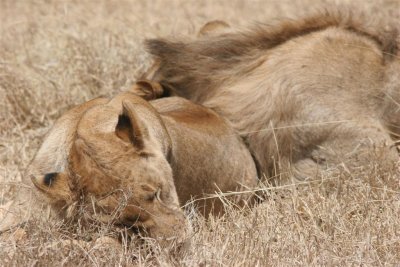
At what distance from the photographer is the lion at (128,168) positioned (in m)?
3.43

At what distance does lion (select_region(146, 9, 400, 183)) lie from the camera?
15.5ft

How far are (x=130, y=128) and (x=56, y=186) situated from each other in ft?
1.16

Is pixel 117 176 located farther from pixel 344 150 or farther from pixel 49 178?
pixel 344 150

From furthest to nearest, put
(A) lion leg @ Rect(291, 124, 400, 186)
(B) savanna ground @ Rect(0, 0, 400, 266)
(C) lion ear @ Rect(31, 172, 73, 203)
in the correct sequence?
(A) lion leg @ Rect(291, 124, 400, 186), (C) lion ear @ Rect(31, 172, 73, 203), (B) savanna ground @ Rect(0, 0, 400, 266)

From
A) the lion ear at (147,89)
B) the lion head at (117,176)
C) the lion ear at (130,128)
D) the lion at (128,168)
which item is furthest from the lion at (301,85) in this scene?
the lion ear at (130,128)

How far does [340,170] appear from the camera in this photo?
14.6 feet

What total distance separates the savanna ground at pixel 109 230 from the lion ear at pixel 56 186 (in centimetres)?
11

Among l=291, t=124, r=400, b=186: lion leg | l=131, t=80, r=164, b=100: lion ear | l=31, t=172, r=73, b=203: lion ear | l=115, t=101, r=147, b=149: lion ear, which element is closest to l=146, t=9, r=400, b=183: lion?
l=291, t=124, r=400, b=186: lion leg

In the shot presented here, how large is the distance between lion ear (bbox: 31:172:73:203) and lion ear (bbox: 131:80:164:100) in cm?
137

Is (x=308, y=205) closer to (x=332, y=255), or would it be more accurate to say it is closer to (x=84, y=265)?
(x=332, y=255)

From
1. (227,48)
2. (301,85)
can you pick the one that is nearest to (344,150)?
(301,85)

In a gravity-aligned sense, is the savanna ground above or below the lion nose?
below

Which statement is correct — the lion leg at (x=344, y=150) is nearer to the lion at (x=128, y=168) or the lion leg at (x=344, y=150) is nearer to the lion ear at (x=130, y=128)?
the lion at (x=128, y=168)

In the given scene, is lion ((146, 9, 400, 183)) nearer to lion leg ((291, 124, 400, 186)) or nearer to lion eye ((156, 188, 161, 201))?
lion leg ((291, 124, 400, 186))
